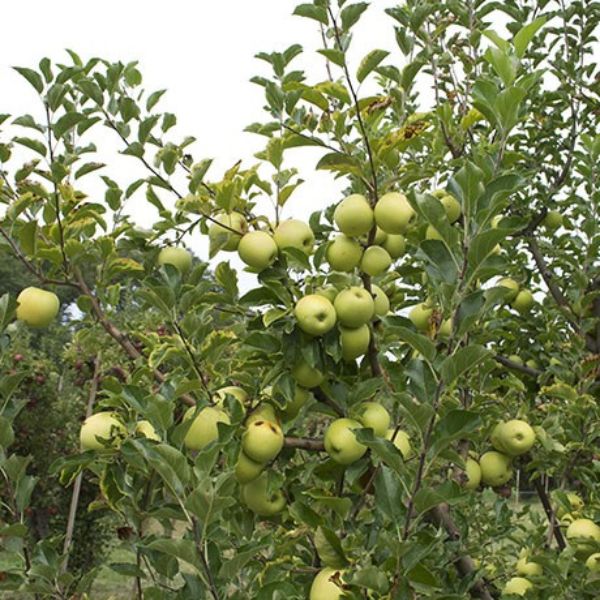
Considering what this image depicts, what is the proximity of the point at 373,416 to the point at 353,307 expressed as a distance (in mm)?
246

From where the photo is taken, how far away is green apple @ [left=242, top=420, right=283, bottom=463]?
4.51 ft

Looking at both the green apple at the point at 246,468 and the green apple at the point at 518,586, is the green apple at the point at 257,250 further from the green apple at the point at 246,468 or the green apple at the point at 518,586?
the green apple at the point at 518,586

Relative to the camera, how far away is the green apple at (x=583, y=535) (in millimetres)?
1793

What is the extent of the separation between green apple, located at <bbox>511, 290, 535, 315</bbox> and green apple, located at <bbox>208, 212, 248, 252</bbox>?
1.79 m

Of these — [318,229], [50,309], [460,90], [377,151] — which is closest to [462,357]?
[377,151]

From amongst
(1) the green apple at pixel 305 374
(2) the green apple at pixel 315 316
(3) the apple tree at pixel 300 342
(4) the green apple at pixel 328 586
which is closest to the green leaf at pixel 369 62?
(3) the apple tree at pixel 300 342

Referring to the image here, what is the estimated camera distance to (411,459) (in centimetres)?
166

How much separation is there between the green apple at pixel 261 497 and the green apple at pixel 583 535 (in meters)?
0.80

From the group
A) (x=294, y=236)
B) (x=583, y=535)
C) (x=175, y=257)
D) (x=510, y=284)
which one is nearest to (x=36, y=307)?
(x=175, y=257)

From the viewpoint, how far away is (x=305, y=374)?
146cm

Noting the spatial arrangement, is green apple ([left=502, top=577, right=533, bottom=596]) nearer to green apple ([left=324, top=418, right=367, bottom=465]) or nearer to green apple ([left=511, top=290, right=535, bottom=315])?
green apple ([left=324, top=418, right=367, bottom=465])

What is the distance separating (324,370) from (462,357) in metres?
0.42

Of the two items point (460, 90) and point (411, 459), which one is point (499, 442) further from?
point (460, 90)

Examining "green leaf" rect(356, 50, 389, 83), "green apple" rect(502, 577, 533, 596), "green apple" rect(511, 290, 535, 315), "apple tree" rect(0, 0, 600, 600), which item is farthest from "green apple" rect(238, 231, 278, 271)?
"green apple" rect(511, 290, 535, 315)
